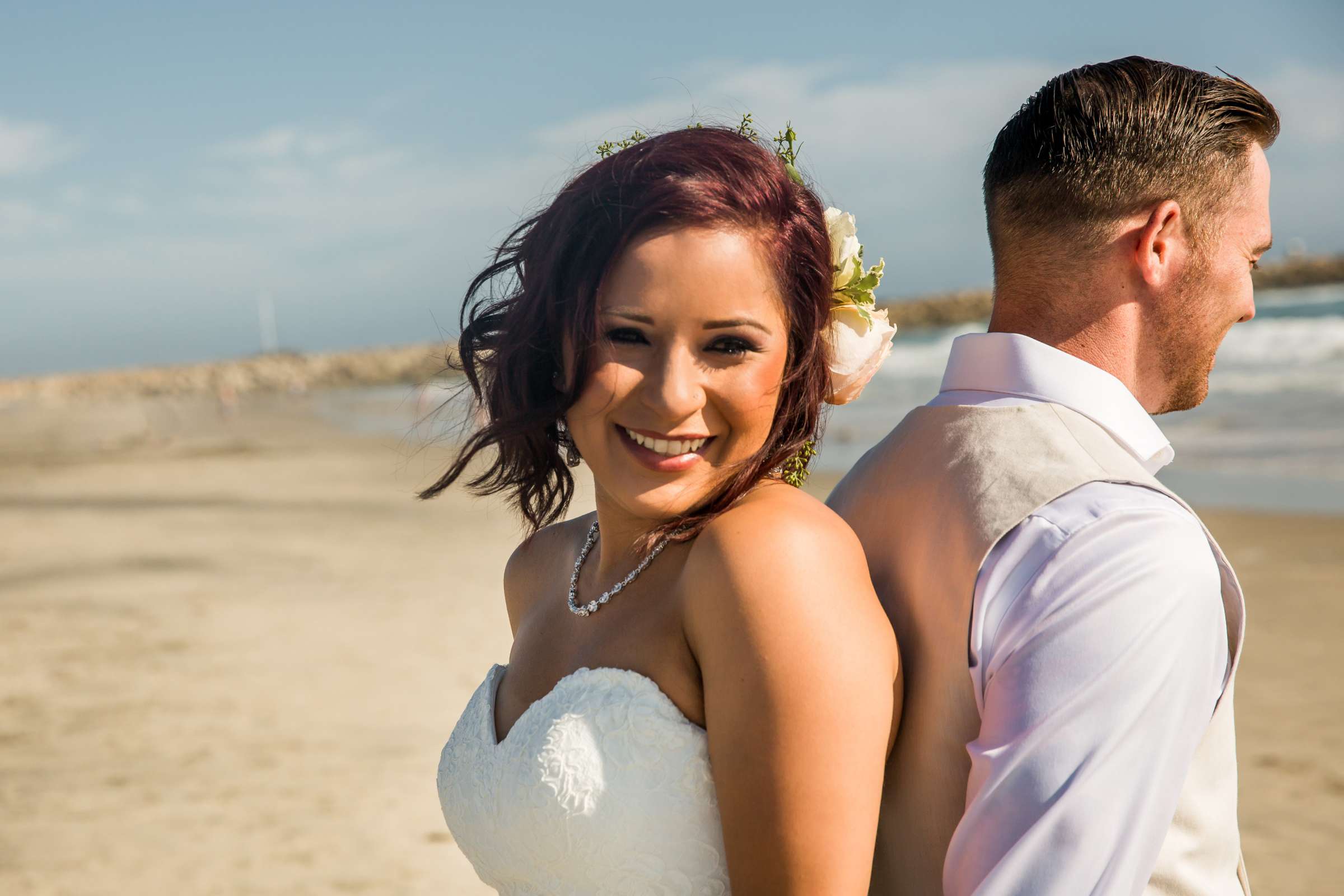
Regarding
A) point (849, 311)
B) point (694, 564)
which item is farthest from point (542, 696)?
point (849, 311)

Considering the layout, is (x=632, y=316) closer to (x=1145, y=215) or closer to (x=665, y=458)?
(x=665, y=458)

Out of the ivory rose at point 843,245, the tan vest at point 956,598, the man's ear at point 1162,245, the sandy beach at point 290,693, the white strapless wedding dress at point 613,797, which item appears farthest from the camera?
the sandy beach at point 290,693

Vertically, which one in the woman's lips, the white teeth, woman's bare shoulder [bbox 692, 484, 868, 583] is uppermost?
the white teeth

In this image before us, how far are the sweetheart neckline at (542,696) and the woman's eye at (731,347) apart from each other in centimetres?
54

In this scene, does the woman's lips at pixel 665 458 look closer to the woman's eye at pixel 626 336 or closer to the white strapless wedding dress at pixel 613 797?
the woman's eye at pixel 626 336

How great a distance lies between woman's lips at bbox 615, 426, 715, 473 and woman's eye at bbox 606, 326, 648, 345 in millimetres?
142

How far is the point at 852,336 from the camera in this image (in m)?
1.98

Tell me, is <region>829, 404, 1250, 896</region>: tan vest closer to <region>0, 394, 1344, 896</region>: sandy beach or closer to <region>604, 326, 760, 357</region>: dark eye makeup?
<region>604, 326, 760, 357</region>: dark eye makeup

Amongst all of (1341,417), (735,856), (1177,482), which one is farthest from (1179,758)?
(1341,417)

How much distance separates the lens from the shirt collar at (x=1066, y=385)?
1.71m

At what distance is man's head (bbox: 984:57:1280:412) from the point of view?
1821 mm

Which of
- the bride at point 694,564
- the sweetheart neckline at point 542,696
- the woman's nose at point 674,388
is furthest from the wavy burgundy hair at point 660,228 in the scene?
the sweetheart neckline at point 542,696

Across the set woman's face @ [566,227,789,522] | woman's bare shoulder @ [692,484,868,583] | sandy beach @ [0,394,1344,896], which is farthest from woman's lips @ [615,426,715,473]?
sandy beach @ [0,394,1344,896]

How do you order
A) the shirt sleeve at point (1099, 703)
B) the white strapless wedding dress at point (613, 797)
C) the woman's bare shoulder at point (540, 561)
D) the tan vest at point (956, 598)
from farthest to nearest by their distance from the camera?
the woman's bare shoulder at point (540, 561), the white strapless wedding dress at point (613, 797), the tan vest at point (956, 598), the shirt sleeve at point (1099, 703)
